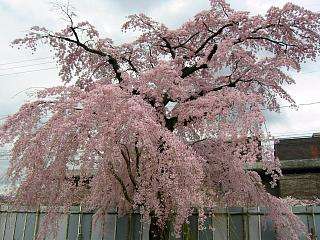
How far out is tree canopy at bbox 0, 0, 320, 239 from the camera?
8430 mm

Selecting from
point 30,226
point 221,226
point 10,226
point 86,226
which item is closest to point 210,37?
point 221,226

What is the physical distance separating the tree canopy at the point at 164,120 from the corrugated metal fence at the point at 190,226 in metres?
0.47

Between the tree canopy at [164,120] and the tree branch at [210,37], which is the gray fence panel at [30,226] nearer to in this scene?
the tree canopy at [164,120]

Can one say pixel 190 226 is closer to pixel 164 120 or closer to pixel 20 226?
pixel 164 120

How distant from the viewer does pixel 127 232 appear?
1279 centimetres

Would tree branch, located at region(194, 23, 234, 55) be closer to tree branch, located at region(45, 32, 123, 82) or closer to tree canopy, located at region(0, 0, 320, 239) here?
tree canopy, located at region(0, 0, 320, 239)

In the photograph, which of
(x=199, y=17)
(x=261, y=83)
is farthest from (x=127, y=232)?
(x=199, y=17)

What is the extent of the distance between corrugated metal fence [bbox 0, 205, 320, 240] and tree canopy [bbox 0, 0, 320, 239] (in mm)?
474

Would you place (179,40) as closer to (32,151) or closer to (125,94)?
(125,94)

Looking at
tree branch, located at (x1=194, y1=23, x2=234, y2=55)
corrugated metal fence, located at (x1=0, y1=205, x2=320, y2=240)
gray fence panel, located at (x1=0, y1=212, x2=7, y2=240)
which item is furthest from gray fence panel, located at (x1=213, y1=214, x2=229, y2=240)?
gray fence panel, located at (x1=0, y1=212, x2=7, y2=240)

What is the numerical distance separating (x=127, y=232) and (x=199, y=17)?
7.05m

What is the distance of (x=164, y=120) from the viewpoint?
10414 mm

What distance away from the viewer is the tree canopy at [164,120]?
8.43 m

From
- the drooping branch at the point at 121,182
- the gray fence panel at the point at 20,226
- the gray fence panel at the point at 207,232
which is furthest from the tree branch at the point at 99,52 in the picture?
the gray fence panel at the point at 20,226
